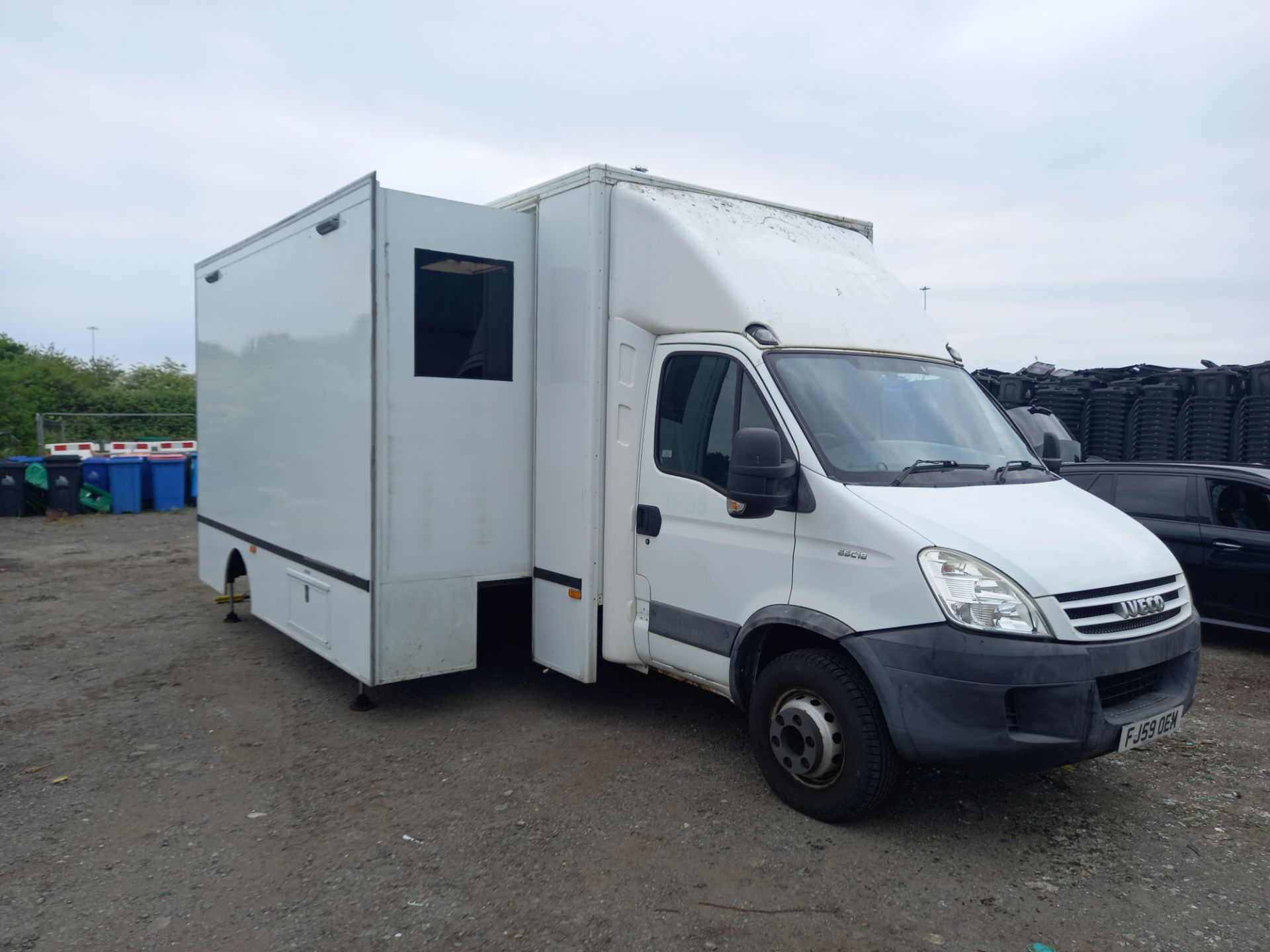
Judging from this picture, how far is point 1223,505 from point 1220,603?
2.74ft

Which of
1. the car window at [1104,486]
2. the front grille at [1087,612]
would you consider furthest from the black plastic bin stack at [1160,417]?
the front grille at [1087,612]

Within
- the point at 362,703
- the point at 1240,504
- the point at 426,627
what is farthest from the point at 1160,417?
the point at 362,703

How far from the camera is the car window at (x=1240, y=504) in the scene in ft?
24.8

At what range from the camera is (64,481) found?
15969 mm

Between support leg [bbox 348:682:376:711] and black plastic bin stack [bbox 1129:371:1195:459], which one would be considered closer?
support leg [bbox 348:682:376:711]

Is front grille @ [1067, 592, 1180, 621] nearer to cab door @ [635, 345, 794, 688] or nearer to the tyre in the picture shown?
the tyre

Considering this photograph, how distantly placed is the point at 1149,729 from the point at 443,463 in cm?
406

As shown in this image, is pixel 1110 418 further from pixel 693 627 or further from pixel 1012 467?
pixel 693 627

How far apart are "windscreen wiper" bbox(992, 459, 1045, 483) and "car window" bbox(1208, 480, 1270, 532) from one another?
12.6 ft

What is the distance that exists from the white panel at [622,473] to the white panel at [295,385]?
1.44 m

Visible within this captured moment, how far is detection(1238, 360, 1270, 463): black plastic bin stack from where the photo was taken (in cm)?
1177

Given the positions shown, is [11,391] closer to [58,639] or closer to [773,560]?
[58,639]

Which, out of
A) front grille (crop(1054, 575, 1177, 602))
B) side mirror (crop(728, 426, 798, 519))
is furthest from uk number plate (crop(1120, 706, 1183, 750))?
side mirror (crop(728, 426, 798, 519))

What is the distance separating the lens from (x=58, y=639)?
8086 mm
